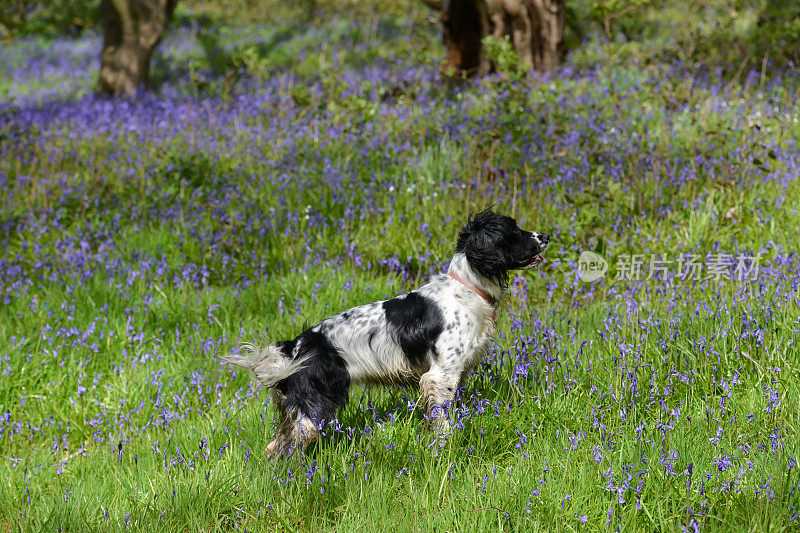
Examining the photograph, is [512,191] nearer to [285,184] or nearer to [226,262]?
[285,184]

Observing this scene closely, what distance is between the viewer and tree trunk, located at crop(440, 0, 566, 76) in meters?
9.45

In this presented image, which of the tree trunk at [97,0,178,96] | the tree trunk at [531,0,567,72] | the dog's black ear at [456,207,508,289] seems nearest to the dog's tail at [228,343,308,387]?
the dog's black ear at [456,207,508,289]

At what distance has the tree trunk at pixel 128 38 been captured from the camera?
11.4 m

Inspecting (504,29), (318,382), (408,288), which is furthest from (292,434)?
(504,29)

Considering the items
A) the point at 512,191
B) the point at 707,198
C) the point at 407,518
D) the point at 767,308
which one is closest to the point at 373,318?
the point at 407,518

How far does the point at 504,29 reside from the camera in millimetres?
9555

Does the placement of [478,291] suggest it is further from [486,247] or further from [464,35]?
[464,35]

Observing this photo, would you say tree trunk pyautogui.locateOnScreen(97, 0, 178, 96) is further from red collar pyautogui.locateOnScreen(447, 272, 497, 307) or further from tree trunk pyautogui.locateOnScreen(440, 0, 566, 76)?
red collar pyautogui.locateOnScreen(447, 272, 497, 307)

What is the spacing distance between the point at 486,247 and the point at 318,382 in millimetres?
1138

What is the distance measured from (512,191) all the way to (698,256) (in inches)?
66.7

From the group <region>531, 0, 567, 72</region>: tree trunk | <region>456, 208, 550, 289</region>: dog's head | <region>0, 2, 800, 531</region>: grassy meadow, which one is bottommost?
<region>0, 2, 800, 531</region>: grassy meadow

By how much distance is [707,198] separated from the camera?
6086mm

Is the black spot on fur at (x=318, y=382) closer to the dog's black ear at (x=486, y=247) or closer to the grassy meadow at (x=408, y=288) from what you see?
the grassy meadow at (x=408, y=288)

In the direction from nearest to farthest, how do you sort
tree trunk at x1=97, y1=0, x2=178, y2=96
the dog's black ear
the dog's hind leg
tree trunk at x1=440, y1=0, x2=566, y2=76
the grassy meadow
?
the grassy meadow < the dog's hind leg < the dog's black ear < tree trunk at x1=440, y1=0, x2=566, y2=76 < tree trunk at x1=97, y1=0, x2=178, y2=96
